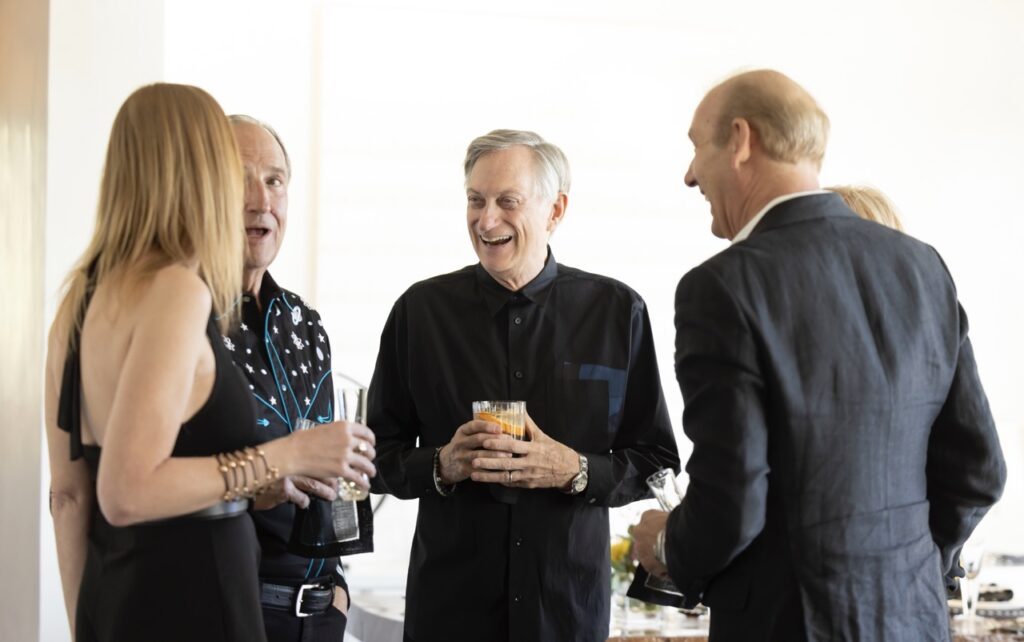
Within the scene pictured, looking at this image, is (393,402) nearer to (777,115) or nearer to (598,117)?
(777,115)

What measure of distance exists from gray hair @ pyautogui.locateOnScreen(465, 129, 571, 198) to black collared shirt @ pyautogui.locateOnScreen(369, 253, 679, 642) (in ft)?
0.66

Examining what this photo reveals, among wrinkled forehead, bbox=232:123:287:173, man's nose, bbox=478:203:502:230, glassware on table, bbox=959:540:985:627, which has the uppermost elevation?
wrinkled forehead, bbox=232:123:287:173

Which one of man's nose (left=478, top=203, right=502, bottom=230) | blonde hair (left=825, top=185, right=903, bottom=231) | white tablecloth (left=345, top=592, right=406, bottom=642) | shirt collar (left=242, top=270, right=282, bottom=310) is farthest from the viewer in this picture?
white tablecloth (left=345, top=592, right=406, bottom=642)

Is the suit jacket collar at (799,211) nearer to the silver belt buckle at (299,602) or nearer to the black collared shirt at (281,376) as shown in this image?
the black collared shirt at (281,376)

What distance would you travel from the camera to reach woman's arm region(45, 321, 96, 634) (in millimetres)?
1762

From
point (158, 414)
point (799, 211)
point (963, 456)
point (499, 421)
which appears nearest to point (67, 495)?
point (158, 414)

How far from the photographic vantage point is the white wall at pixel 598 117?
478cm

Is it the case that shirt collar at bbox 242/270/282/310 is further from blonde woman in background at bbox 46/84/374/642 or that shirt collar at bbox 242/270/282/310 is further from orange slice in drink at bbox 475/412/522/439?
blonde woman in background at bbox 46/84/374/642

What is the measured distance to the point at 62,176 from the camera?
332cm

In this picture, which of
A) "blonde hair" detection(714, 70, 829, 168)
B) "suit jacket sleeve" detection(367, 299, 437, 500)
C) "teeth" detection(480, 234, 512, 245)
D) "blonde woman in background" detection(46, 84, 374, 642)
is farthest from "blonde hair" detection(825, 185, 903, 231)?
"blonde woman in background" detection(46, 84, 374, 642)

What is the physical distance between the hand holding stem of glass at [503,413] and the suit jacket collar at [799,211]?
2.23 feet

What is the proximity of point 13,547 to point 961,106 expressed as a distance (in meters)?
4.46

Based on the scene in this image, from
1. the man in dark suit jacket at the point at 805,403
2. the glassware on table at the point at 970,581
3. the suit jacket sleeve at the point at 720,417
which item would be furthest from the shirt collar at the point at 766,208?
the glassware on table at the point at 970,581

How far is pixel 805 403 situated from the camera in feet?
5.56
